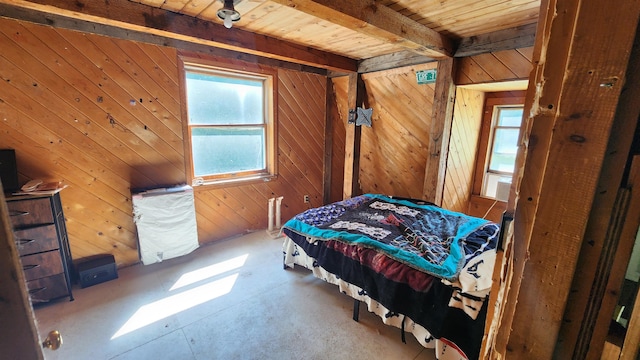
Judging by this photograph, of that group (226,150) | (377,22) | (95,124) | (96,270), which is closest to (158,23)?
(95,124)

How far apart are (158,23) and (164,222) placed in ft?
5.72

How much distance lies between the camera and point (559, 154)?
55 centimetres

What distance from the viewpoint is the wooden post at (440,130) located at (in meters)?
2.64

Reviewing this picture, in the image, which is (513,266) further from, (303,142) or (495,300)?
(303,142)

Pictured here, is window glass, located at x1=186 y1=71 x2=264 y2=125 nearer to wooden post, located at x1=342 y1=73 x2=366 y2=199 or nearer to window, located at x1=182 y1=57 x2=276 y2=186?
window, located at x1=182 y1=57 x2=276 y2=186

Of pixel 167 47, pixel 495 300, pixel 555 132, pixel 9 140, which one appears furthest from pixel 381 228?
pixel 9 140

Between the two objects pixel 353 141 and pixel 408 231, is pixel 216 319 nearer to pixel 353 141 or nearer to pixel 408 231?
pixel 408 231

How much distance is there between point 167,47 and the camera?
8.32 feet

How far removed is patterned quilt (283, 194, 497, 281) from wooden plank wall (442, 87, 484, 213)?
66cm

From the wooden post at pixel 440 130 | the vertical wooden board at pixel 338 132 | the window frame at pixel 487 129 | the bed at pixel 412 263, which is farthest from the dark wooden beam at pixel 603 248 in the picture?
the vertical wooden board at pixel 338 132

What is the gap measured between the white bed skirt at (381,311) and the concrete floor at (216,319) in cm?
13

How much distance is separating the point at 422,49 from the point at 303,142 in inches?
76.4

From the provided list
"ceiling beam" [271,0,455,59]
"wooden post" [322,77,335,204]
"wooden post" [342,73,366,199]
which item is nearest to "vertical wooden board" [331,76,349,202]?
"wooden post" [322,77,335,204]

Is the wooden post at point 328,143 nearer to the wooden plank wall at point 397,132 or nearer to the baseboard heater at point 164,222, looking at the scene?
the wooden plank wall at point 397,132
